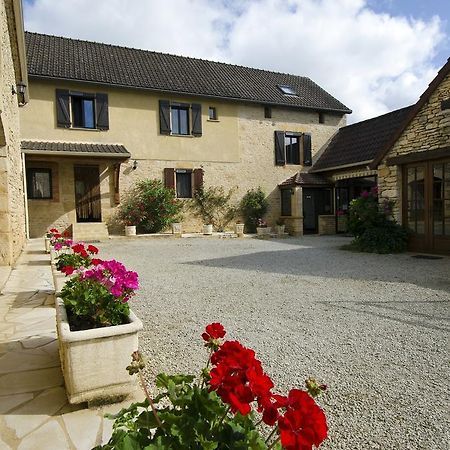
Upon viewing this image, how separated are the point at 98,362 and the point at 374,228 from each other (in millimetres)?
8893

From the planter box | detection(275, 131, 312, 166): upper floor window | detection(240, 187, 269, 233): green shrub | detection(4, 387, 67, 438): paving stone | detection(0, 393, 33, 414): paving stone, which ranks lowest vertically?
detection(4, 387, 67, 438): paving stone

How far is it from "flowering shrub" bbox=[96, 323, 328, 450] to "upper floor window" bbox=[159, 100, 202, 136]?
48.7 feet

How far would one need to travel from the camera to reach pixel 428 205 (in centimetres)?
865

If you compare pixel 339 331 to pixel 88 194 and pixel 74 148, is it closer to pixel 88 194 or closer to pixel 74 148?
pixel 74 148

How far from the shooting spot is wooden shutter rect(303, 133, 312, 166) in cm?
1762

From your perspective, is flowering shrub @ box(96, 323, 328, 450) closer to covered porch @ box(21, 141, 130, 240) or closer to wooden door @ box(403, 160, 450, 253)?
wooden door @ box(403, 160, 450, 253)

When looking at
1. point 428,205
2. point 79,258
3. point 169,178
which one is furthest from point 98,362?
point 169,178

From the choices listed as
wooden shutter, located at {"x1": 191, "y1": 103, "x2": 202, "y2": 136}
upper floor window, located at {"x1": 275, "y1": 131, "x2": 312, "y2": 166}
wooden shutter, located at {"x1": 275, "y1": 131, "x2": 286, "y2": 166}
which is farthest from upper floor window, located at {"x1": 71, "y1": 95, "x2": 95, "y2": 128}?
upper floor window, located at {"x1": 275, "y1": 131, "x2": 312, "y2": 166}

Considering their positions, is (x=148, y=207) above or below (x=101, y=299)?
above

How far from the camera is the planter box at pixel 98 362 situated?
2047mm

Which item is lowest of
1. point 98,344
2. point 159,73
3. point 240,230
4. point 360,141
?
point 98,344

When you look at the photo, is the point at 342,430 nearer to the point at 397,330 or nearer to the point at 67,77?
the point at 397,330

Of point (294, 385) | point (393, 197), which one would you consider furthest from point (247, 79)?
point (294, 385)

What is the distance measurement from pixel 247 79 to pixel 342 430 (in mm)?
18402
